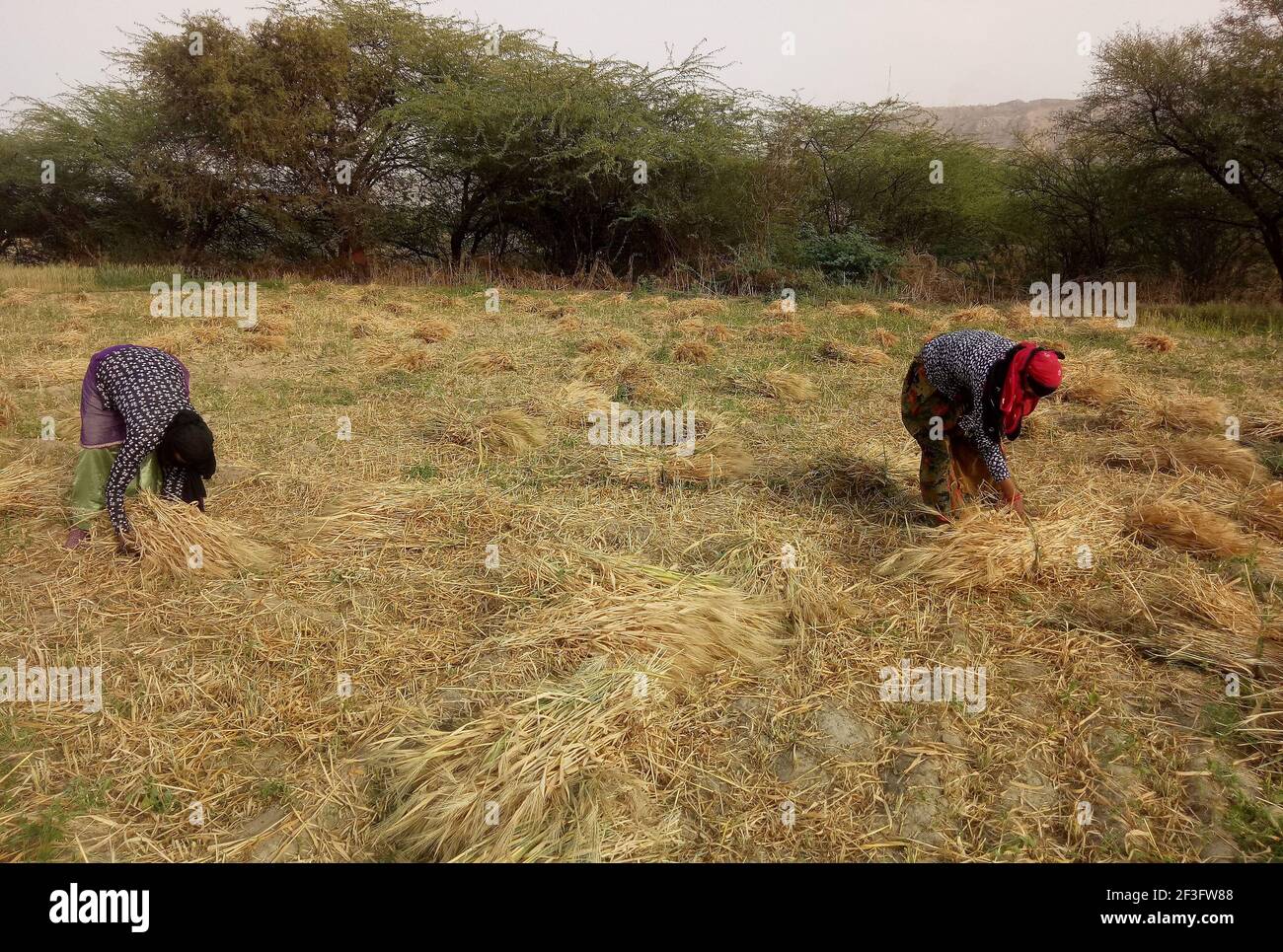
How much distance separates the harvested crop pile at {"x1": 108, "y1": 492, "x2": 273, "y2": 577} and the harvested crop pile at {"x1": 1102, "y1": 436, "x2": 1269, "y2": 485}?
4.84 meters

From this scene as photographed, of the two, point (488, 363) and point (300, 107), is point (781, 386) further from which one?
point (300, 107)

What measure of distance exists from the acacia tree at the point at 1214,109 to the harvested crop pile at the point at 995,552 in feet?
33.0

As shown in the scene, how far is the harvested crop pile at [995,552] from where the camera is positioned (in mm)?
2986

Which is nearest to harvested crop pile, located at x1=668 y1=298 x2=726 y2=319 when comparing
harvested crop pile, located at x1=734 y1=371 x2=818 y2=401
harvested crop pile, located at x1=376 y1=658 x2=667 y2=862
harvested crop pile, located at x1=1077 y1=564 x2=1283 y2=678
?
harvested crop pile, located at x1=734 y1=371 x2=818 y2=401

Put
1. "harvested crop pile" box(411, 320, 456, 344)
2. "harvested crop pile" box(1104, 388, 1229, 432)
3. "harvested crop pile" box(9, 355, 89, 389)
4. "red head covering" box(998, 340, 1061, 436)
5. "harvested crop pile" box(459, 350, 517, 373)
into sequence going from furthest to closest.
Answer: "harvested crop pile" box(411, 320, 456, 344) < "harvested crop pile" box(459, 350, 517, 373) < "harvested crop pile" box(9, 355, 89, 389) < "harvested crop pile" box(1104, 388, 1229, 432) < "red head covering" box(998, 340, 1061, 436)

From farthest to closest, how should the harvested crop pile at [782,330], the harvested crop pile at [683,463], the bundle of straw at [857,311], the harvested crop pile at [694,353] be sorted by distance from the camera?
the bundle of straw at [857,311] < the harvested crop pile at [782,330] < the harvested crop pile at [694,353] < the harvested crop pile at [683,463]

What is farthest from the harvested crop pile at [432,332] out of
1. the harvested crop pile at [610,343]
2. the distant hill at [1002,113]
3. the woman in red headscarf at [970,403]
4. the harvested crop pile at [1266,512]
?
the distant hill at [1002,113]

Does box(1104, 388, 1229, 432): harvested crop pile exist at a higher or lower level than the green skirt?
higher

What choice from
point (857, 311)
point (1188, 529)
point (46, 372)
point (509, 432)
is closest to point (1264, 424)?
point (1188, 529)

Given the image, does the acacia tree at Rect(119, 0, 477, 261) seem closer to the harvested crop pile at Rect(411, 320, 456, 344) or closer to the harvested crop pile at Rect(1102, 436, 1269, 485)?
the harvested crop pile at Rect(411, 320, 456, 344)

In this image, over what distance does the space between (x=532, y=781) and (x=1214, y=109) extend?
12786 mm

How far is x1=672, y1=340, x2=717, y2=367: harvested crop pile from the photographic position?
6982 mm

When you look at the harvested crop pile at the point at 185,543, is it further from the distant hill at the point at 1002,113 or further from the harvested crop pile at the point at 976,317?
the distant hill at the point at 1002,113

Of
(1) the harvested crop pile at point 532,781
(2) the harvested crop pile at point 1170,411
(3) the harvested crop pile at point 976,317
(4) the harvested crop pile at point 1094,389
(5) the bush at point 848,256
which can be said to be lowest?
(1) the harvested crop pile at point 532,781
